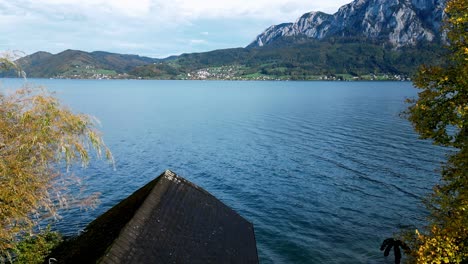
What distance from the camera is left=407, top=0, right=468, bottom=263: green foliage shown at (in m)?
19.7

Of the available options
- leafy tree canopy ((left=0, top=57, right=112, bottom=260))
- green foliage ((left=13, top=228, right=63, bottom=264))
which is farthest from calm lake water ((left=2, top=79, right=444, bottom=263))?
leafy tree canopy ((left=0, top=57, right=112, bottom=260))

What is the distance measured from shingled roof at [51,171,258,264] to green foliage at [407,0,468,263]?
38.8 feet

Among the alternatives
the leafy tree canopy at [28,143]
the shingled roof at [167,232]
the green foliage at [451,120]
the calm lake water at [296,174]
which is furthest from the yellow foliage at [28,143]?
the green foliage at [451,120]

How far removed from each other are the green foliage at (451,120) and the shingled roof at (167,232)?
11834mm

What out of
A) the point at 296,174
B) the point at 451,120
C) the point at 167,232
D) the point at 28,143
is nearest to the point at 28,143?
the point at 28,143

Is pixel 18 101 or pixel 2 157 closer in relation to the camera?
pixel 2 157

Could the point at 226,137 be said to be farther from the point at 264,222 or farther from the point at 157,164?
the point at 264,222

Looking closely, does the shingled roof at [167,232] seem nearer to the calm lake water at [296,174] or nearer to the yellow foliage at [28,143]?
the yellow foliage at [28,143]

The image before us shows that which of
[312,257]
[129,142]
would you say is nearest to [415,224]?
[312,257]

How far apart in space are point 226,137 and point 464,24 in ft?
242

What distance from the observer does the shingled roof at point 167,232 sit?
60.4 ft

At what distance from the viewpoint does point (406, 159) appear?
66562mm

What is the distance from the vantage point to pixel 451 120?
67.8 ft

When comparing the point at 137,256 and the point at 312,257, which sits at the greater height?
the point at 137,256
